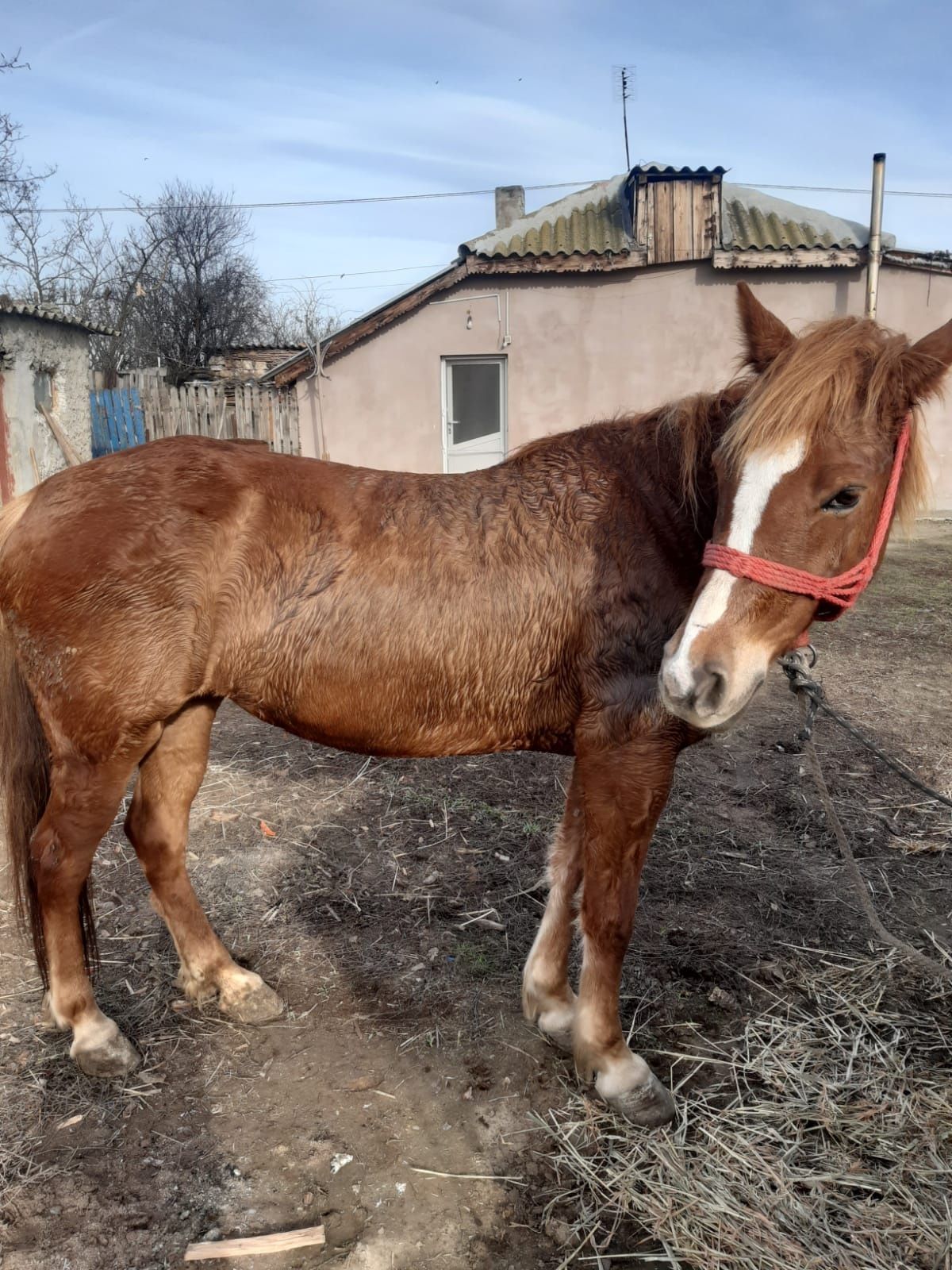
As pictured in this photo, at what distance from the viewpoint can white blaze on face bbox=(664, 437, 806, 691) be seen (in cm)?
177

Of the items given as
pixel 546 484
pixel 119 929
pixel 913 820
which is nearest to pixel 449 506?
pixel 546 484

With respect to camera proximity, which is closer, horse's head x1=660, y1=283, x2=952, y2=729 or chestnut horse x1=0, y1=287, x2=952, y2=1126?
horse's head x1=660, y1=283, x2=952, y2=729

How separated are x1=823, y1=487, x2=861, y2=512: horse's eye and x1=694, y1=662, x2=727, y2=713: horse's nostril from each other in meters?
0.46

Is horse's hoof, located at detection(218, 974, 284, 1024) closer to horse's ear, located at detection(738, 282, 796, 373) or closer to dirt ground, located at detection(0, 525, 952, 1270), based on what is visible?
dirt ground, located at detection(0, 525, 952, 1270)

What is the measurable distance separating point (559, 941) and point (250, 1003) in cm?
105

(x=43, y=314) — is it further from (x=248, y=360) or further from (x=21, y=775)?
(x=21, y=775)

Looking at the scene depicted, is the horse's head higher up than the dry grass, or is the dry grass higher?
the horse's head

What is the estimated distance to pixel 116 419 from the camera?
14773 millimetres

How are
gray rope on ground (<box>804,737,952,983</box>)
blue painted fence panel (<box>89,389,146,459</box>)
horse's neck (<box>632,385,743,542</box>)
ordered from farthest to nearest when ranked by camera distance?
blue painted fence panel (<box>89,389,146,459</box>) → gray rope on ground (<box>804,737,952,983</box>) → horse's neck (<box>632,385,743,542</box>)

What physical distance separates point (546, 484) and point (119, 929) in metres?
2.42

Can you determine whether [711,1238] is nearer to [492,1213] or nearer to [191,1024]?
[492,1213]

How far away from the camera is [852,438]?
5.87 feet

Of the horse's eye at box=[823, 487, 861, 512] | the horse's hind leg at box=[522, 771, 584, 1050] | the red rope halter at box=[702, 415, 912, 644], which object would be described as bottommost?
the horse's hind leg at box=[522, 771, 584, 1050]

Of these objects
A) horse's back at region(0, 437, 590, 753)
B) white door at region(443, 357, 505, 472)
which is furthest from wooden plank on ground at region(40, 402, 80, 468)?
horse's back at region(0, 437, 590, 753)
